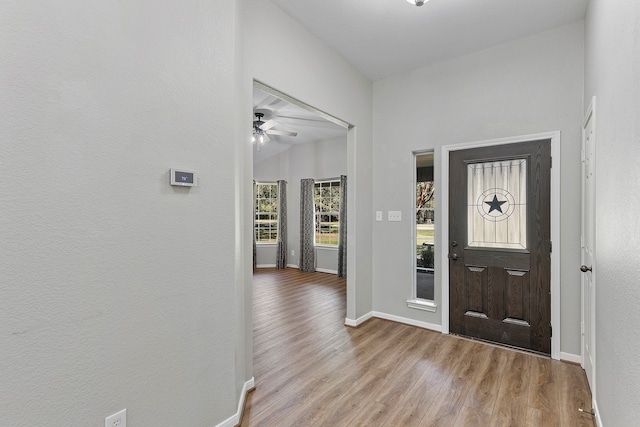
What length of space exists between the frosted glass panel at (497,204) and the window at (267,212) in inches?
220

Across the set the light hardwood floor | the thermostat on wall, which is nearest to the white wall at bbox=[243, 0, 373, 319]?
the light hardwood floor

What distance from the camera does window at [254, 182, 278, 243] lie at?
8.04 m

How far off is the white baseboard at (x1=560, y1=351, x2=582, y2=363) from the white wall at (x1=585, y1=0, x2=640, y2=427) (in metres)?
0.97

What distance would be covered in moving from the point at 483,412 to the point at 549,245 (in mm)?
1706

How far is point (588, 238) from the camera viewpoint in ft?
7.95

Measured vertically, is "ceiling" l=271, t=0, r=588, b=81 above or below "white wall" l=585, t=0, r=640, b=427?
above

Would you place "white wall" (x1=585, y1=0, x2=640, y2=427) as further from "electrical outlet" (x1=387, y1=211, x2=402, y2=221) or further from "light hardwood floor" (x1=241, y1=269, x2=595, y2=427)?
"electrical outlet" (x1=387, y1=211, x2=402, y2=221)

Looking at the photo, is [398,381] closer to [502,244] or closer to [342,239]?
[502,244]

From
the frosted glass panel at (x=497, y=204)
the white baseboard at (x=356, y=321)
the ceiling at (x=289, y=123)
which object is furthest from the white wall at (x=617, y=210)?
the ceiling at (x=289, y=123)

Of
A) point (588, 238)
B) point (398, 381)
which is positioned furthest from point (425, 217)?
point (398, 381)

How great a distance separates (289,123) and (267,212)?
286 cm

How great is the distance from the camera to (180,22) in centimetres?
162

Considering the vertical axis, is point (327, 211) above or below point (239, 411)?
above

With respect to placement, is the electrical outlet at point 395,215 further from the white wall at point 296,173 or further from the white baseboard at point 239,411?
the white wall at point 296,173
